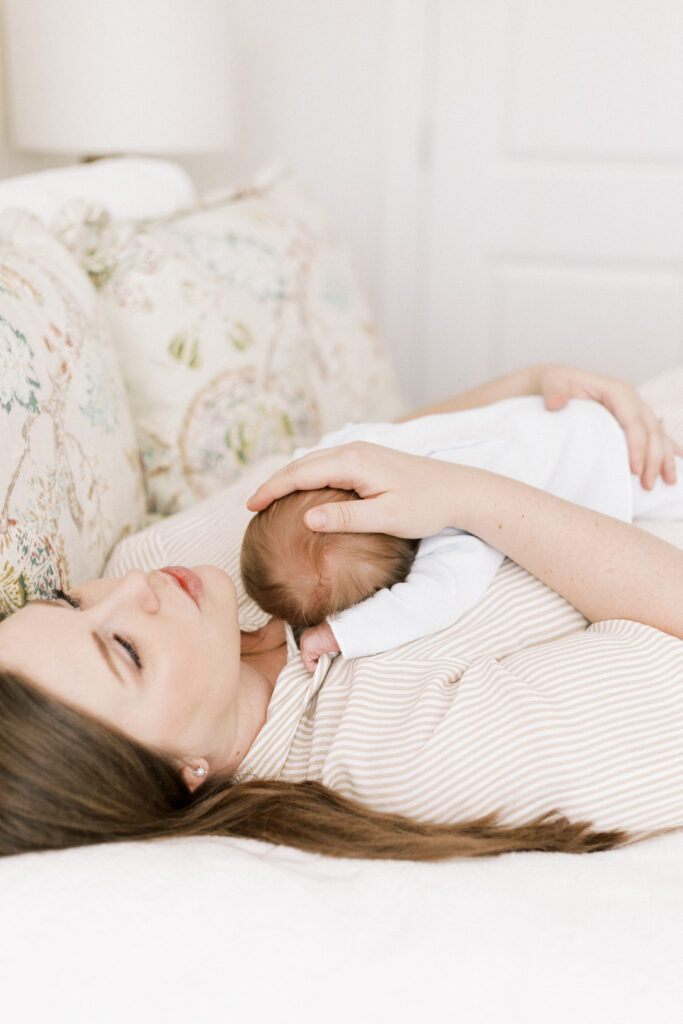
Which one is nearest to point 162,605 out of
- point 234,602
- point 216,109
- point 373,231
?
point 234,602

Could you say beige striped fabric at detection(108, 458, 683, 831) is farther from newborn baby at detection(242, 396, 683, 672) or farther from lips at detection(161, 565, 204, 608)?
lips at detection(161, 565, 204, 608)

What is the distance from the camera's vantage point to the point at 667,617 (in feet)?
3.24

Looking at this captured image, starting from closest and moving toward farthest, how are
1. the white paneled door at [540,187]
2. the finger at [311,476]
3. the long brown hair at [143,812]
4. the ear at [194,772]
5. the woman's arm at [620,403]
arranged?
the long brown hair at [143,812]
the ear at [194,772]
the finger at [311,476]
the woman's arm at [620,403]
the white paneled door at [540,187]

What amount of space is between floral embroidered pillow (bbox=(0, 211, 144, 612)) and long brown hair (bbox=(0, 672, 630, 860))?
7.4 inches

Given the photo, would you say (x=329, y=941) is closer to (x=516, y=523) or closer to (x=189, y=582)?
(x=189, y=582)

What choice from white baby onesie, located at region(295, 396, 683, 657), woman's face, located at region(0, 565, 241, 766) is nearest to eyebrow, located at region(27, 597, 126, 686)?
woman's face, located at region(0, 565, 241, 766)

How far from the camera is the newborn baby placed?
0.99m

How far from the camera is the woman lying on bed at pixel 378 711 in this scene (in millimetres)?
790

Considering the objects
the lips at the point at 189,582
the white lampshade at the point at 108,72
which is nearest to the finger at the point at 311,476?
the lips at the point at 189,582

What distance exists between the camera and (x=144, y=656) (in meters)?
0.85

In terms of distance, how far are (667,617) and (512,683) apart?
212mm

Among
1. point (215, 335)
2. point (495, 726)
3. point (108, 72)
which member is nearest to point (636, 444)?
point (495, 726)

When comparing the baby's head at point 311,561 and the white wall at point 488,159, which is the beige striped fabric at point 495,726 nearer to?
the baby's head at point 311,561

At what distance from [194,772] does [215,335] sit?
0.78m
